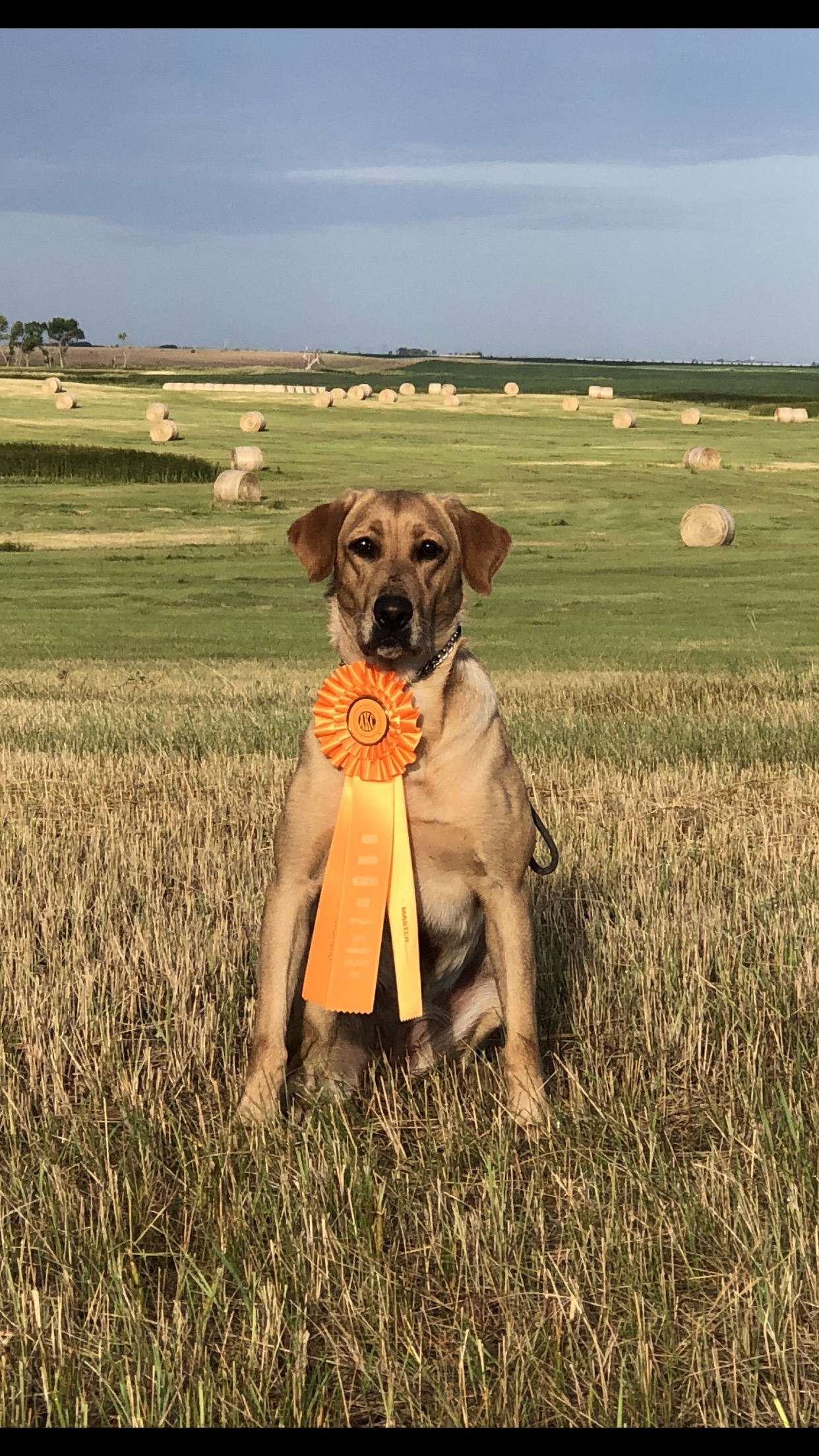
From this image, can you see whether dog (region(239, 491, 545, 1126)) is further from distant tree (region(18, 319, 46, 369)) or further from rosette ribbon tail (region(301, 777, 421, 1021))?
distant tree (region(18, 319, 46, 369))

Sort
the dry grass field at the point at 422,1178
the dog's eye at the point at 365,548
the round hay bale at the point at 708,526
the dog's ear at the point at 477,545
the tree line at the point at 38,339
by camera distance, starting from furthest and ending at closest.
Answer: the tree line at the point at 38,339 < the round hay bale at the point at 708,526 < the dog's ear at the point at 477,545 < the dog's eye at the point at 365,548 < the dry grass field at the point at 422,1178

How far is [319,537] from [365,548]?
0.47ft

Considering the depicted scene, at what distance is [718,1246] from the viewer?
3477 millimetres

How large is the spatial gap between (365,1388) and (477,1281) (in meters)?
0.44

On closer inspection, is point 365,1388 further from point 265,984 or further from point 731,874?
point 731,874

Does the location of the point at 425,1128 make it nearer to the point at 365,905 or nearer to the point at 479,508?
the point at 365,905

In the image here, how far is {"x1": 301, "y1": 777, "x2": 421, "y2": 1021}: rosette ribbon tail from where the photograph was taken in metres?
4.28

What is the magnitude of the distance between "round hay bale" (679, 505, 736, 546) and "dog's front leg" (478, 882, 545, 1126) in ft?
84.1

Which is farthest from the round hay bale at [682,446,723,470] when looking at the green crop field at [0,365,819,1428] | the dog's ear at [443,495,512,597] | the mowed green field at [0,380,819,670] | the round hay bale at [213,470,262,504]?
the dog's ear at [443,495,512,597]

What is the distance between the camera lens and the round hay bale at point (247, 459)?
40344 mm

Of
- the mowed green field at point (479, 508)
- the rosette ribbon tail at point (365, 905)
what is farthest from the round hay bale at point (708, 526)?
the rosette ribbon tail at point (365, 905)

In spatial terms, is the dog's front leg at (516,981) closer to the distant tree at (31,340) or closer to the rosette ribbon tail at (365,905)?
the rosette ribbon tail at (365,905)

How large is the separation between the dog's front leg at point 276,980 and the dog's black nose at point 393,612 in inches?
28.5

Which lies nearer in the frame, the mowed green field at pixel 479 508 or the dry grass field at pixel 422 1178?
the dry grass field at pixel 422 1178
